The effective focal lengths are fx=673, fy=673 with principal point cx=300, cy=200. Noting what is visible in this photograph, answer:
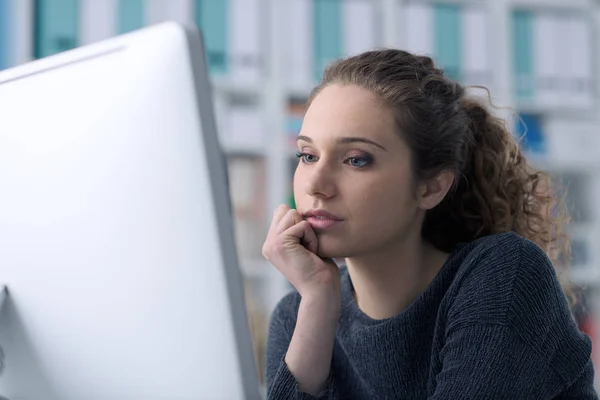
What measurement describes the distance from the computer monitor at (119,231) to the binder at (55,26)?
2025mm

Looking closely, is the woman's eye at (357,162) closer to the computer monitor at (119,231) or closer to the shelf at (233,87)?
the computer monitor at (119,231)

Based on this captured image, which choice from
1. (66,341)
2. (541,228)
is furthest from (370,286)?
(66,341)

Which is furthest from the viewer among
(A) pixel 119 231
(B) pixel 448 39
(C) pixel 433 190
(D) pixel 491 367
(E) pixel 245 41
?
(B) pixel 448 39

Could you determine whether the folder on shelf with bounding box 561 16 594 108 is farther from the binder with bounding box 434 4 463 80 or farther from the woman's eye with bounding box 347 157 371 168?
the woman's eye with bounding box 347 157 371 168

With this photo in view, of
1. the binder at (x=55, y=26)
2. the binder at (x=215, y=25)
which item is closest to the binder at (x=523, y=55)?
the binder at (x=215, y=25)

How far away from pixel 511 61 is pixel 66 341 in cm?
249

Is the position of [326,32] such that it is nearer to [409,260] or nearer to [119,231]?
[409,260]

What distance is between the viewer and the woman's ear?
1.13 meters

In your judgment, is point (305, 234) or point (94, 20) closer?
point (305, 234)

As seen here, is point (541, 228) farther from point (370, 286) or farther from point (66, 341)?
point (66, 341)

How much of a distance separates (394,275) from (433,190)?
0.16 m

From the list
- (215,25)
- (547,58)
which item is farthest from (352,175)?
(547,58)

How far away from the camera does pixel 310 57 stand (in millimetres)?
2648

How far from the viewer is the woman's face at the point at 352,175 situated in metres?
1.01
